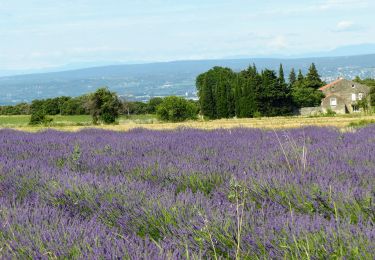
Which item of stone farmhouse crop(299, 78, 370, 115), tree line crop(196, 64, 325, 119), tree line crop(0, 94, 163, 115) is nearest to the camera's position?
tree line crop(196, 64, 325, 119)

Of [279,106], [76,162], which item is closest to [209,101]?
[279,106]

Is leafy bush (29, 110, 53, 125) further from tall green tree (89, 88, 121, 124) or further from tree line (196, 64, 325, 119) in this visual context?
tree line (196, 64, 325, 119)

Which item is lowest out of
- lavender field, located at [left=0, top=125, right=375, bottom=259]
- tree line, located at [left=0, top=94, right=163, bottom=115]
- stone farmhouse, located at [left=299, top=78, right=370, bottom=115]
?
stone farmhouse, located at [left=299, top=78, right=370, bottom=115]

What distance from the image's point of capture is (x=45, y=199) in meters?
3.99

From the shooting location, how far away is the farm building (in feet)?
258

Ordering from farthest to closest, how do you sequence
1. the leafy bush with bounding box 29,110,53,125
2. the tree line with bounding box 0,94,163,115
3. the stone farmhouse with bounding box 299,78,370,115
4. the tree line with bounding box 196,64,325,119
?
the stone farmhouse with bounding box 299,78,370,115, the tree line with bounding box 0,94,163,115, the tree line with bounding box 196,64,325,119, the leafy bush with bounding box 29,110,53,125

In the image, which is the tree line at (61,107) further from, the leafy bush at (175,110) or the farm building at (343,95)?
the farm building at (343,95)

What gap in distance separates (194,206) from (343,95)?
83031 millimetres

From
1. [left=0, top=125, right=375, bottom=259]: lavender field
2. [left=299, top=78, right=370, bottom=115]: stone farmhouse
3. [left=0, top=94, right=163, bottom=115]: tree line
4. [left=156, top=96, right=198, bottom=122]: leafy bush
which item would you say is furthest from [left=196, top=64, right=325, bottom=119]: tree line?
[left=0, top=125, right=375, bottom=259]: lavender field

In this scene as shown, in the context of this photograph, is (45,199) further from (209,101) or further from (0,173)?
(209,101)

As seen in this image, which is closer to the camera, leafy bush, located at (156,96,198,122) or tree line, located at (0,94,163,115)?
leafy bush, located at (156,96,198,122)

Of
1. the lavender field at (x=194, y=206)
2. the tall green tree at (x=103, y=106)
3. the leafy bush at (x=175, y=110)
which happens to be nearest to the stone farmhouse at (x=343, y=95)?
the leafy bush at (x=175, y=110)

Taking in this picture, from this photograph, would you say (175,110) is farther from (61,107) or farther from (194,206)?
(194,206)

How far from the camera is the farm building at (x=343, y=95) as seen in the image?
78.7m
